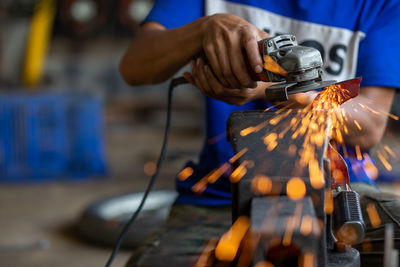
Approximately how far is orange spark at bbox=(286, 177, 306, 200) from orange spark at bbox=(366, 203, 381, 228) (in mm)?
411

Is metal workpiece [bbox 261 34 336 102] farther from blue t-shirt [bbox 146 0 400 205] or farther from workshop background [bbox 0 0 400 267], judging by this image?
workshop background [bbox 0 0 400 267]

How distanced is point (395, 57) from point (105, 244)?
1.89 meters

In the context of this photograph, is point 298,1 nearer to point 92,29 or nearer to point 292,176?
point 292,176

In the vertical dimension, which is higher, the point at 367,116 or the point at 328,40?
the point at 328,40

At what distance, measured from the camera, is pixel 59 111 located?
3973mm

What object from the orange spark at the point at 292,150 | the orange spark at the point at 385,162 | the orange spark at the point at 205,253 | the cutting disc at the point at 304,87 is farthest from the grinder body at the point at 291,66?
the orange spark at the point at 385,162

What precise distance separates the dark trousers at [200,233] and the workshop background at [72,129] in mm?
1326

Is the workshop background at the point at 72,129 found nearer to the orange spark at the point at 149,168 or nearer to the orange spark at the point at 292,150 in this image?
the orange spark at the point at 149,168

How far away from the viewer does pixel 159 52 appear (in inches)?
45.3

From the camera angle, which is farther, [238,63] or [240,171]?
[238,63]

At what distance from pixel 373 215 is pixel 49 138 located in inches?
134

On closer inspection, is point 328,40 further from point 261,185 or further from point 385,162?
point 385,162

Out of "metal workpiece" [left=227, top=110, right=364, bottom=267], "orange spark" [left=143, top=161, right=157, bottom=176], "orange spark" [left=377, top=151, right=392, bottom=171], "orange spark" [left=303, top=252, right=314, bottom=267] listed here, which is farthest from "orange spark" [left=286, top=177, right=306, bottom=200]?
"orange spark" [left=143, top=161, right=157, bottom=176]

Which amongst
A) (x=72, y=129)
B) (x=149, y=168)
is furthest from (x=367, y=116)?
(x=72, y=129)
